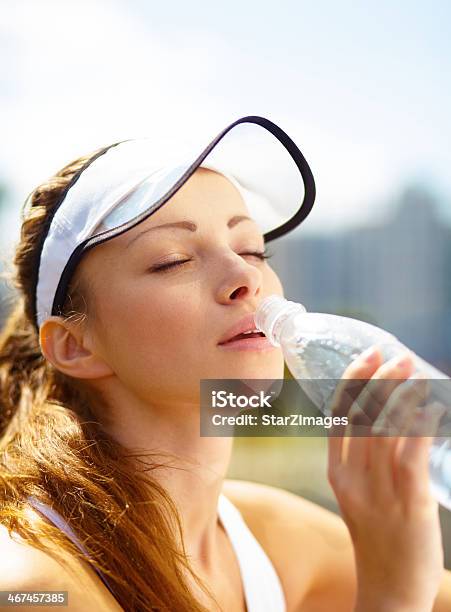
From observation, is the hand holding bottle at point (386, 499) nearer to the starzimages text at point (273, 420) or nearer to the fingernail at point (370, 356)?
the fingernail at point (370, 356)

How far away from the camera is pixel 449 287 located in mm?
2400

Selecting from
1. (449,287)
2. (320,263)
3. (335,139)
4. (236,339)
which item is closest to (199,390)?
(236,339)

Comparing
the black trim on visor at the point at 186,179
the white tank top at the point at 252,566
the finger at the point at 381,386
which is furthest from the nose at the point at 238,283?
the white tank top at the point at 252,566

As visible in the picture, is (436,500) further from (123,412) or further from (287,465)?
(287,465)

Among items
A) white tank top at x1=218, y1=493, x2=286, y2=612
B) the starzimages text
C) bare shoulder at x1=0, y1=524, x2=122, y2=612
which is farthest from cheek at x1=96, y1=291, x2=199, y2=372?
white tank top at x1=218, y1=493, x2=286, y2=612

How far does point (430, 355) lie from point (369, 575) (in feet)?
5.30

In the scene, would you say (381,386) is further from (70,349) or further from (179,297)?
(70,349)

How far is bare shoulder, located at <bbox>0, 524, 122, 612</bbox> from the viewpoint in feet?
2.17

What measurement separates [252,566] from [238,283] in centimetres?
44

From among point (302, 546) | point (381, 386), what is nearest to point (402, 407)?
point (381, 386)

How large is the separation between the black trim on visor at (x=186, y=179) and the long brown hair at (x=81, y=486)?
0.02 meters

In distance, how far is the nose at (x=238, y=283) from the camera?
758mm

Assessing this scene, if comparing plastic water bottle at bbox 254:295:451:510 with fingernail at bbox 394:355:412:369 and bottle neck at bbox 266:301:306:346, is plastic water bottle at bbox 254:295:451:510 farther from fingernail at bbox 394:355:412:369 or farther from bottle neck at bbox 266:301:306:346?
fingernail at bbox 394:355:412:369

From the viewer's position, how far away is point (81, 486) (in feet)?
2.50
